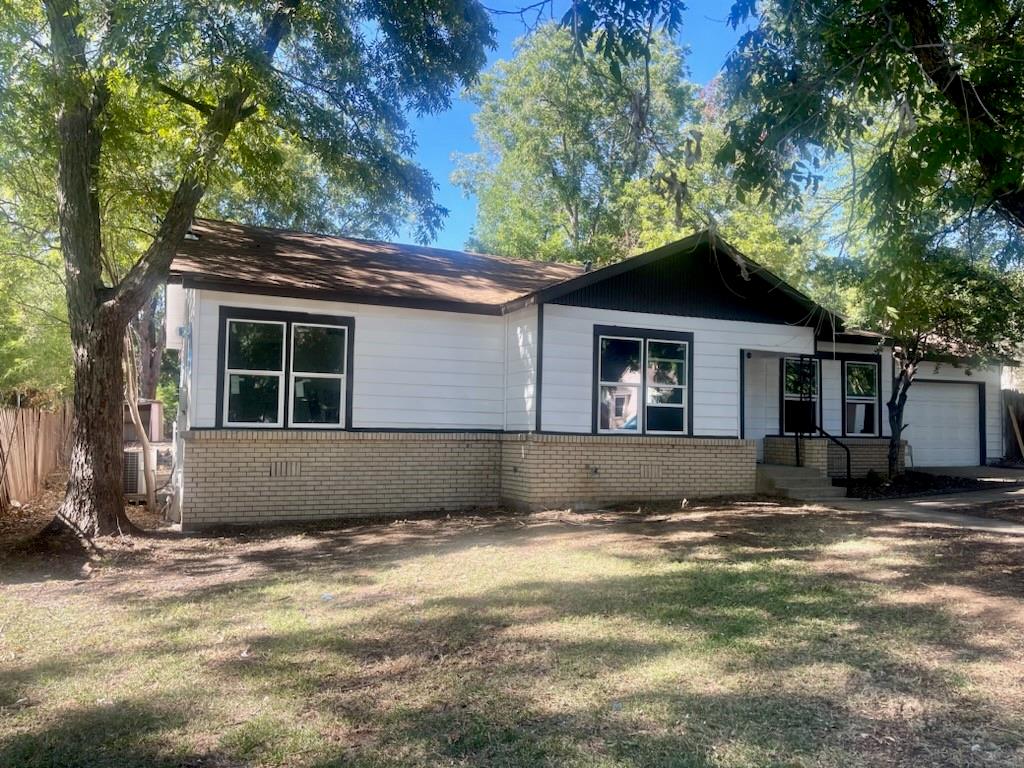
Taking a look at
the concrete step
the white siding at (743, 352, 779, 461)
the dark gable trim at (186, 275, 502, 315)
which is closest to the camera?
the dark gable trim at (186, 275, 502, 315)

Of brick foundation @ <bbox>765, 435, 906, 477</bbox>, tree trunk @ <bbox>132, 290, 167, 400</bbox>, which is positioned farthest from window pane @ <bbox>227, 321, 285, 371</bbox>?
tree trunk @ <bbox>132, 290, 167, 400</bbox>

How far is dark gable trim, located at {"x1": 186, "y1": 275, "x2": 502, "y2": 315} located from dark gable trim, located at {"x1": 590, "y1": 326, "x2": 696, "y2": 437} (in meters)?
1.79

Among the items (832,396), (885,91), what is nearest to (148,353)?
(832,396)

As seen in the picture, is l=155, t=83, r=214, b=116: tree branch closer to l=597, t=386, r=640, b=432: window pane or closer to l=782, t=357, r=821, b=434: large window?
l=597, t=386, r=640, b=432: window pane

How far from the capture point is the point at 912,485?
15.1 meters

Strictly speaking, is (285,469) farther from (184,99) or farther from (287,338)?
(184,99)

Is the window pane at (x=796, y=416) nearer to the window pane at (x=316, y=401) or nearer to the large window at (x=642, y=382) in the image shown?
the large window at (x=642, y=382)

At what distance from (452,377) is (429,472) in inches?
62.4

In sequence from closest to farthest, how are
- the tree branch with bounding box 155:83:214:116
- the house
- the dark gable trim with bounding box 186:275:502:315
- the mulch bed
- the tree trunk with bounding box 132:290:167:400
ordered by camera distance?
1. the tree branch with bounding box 155:83:214:116
2. the dark gable trim with bounding box 186:275:502:315
3. the house
4. the mulch bed
5. the tree trunk with bounding box 132:290:167:400

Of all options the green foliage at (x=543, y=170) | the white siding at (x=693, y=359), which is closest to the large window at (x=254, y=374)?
the white siding at (x=693, y=359)

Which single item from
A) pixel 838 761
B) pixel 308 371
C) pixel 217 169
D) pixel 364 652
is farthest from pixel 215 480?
pixel 838 761

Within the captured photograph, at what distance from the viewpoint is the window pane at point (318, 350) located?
38.0 feet

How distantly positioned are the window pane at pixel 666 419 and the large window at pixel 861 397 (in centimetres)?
555

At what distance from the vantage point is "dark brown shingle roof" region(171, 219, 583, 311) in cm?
1111
